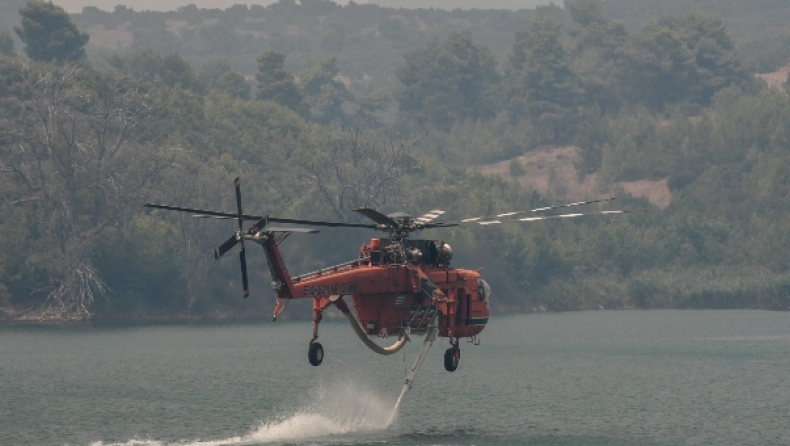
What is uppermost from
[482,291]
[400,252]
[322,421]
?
Answer: [400,252]

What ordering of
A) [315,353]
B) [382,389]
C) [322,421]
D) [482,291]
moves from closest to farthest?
[315,353] < [482,291] < [322,421] < [382,389]

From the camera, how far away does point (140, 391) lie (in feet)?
290

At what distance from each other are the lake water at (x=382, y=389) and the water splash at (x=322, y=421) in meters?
0.12

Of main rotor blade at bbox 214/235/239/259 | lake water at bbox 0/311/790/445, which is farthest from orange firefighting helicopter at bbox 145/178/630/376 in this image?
lake water at bbox 0/311/790/445

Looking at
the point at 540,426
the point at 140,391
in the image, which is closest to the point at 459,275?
the point at 540,426

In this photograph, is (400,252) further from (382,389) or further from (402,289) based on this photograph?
(382,389)

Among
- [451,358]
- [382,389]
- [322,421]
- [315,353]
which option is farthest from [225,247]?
[382,389]

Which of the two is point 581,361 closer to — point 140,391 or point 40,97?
point 140,391

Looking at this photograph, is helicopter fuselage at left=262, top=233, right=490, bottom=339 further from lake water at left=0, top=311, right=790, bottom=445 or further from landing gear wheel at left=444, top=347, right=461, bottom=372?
lake water at left=0, top=311, right=790, bottom=445

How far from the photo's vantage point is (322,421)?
74.3m

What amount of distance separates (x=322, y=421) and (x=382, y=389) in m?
15.9

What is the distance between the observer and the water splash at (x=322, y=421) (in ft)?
224

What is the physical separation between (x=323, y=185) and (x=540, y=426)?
94.4 meters

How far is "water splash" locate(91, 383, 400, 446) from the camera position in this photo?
68213mm
